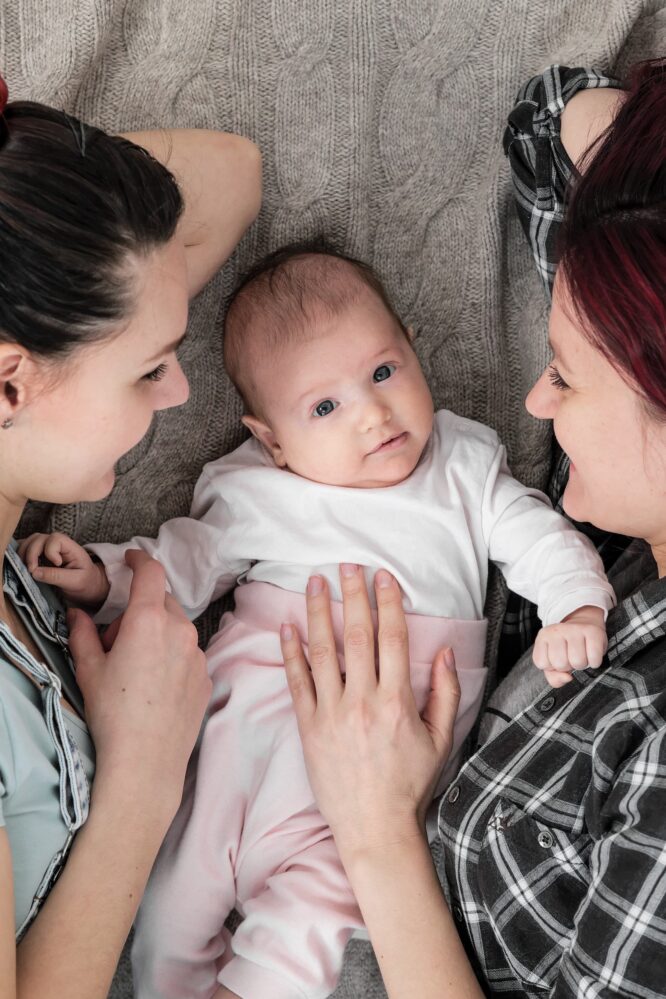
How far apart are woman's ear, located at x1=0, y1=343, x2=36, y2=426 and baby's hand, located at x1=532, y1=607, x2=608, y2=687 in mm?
866

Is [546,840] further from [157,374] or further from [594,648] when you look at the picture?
[157,374]

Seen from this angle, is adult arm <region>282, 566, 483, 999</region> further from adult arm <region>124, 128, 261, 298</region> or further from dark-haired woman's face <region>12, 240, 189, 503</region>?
adult arm <region>124, 128, 261, 298</region>

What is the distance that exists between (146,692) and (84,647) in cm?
14

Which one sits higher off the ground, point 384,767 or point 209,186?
point 209,186

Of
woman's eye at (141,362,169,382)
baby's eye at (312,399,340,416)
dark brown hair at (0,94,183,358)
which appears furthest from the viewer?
baby's eye at (312,399,340,416)

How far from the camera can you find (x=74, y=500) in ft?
4.79

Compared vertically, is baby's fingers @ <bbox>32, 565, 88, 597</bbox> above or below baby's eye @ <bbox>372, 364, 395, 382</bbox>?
below

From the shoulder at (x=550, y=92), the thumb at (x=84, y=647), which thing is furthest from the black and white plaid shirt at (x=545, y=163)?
the thumb at (x=84, y=647)

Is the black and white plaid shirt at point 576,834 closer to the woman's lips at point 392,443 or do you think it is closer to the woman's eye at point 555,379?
the woman's eye at point 555,379

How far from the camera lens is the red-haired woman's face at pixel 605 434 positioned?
1.37 m

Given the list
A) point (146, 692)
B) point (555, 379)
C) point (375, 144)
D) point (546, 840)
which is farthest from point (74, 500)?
point (375, 144)

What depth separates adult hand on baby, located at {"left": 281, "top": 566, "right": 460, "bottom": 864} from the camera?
159cm

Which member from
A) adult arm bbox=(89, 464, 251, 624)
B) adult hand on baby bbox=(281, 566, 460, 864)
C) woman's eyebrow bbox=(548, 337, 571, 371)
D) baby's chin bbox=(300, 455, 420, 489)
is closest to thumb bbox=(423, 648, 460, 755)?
adult hand on baby bbox=(281, 566, 460, 864)

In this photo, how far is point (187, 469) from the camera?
196cm
